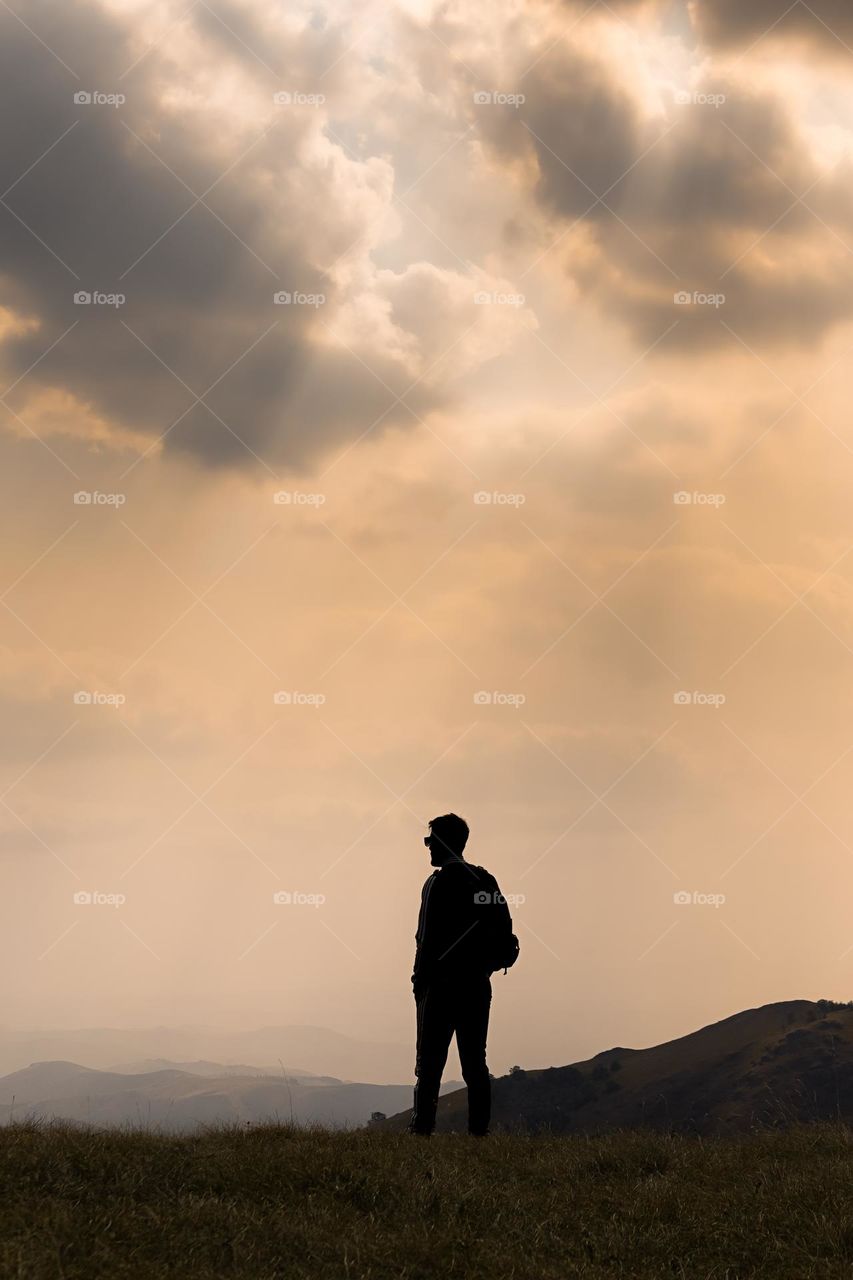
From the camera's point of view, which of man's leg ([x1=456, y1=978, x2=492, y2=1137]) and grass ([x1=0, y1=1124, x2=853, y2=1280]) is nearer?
grass ([x1=0, y1=1124, x2=853, y2=1280])

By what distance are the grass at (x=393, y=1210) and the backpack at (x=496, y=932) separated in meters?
1.82

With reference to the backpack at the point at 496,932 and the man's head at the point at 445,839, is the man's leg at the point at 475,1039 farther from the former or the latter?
the man's head at the point at 445,839

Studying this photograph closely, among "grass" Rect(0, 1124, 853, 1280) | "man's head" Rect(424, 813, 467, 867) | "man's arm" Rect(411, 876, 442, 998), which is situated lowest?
"grass" Rect(0, 1124, 853, 1280)

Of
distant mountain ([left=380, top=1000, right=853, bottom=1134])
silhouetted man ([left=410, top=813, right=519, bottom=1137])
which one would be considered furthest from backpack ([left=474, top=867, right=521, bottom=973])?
distant mountain ([left=380, top=1000, right=853, bottom=1134])

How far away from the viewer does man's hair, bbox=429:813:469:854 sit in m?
10.7

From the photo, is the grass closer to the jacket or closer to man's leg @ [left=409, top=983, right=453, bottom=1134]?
man's leg @ [left=409, top=983, right=453, bottom=1134]

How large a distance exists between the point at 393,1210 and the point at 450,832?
4.13 m

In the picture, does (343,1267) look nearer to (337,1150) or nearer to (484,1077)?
(337,1150)

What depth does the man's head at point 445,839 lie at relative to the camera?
35.1 ft

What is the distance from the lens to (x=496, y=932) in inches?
418

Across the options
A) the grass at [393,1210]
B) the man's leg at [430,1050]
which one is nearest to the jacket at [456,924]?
the man's leg at [430,1050]

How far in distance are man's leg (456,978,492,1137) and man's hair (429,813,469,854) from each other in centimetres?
126

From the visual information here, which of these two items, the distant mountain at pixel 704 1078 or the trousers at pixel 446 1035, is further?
the distant mountain at pixel 704 1078

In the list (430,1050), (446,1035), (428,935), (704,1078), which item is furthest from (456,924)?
(704,1078)
